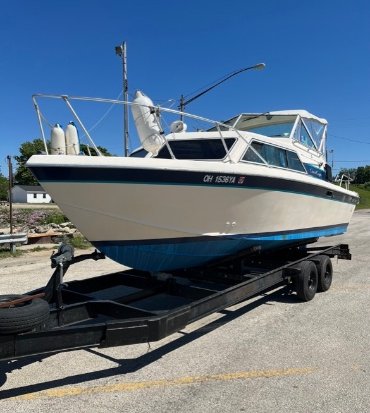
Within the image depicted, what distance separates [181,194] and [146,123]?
0.98m

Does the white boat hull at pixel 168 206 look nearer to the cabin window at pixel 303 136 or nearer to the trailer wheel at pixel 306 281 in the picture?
the trailer wheel at pixel 306 281

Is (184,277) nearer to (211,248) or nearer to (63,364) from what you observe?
(211,248)

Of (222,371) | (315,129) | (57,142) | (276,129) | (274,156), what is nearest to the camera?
(222,371)

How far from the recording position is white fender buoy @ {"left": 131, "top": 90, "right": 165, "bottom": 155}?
512cm

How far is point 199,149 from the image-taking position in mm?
6008

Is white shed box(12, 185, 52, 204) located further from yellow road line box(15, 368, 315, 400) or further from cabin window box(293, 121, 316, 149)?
yellow road line box(15, 368, 315, 400)

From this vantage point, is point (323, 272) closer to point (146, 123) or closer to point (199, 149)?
point (199, 149)

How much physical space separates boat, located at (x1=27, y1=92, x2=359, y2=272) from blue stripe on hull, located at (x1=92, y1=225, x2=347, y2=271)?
0.04ft

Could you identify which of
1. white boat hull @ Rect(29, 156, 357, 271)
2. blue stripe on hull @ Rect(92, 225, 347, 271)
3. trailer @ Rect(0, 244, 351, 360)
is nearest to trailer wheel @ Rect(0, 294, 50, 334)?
trailer @ Rect(0, 244, 351, 360)

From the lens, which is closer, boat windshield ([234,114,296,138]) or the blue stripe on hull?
the blue stripe on hull

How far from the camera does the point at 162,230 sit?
501 cm

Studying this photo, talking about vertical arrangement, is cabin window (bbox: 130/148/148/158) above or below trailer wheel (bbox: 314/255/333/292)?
above

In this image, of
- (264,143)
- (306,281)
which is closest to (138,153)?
(264,143)

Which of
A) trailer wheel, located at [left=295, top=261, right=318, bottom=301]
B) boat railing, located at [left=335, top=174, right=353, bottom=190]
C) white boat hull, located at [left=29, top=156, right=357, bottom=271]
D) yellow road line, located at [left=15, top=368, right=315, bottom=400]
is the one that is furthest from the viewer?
boat railing, located at [left=335, top=174, right=353, bottom=190]
